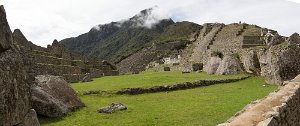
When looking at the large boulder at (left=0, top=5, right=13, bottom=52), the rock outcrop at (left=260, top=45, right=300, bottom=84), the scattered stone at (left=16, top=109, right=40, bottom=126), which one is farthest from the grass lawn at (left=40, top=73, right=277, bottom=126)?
the large boulder at (left=0, top=5, right=13, bottom=52)

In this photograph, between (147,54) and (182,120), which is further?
(147,54)

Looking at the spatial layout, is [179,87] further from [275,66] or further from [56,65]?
[56,65]

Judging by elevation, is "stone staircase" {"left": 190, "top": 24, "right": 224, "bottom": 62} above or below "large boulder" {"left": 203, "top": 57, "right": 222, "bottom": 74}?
above

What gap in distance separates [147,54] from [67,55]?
166 ft

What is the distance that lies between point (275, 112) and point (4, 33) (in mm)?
7875

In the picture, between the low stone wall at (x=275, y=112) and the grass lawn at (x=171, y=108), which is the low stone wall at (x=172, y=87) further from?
the low stone wall at (x=275, y=112)

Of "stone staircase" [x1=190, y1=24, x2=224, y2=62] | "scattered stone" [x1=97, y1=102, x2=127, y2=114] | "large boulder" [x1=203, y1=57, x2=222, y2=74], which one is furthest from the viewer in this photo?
"stone staircase" [x1=190, y1=24, x2=224, y2=62]

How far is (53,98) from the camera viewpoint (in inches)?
805

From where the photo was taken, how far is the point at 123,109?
69.6 ft

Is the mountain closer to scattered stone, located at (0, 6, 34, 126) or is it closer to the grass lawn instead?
the grass lawn

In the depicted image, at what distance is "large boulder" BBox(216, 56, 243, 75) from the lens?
130 feet

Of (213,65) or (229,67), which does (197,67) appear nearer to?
(213,65)

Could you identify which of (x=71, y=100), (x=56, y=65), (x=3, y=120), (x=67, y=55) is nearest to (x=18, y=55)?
(x=3, y=120)

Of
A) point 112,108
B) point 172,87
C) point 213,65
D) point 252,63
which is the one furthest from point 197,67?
point 112,108
